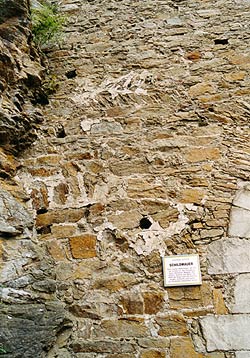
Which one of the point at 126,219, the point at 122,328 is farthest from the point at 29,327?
the point at 126,219

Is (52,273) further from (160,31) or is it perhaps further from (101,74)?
(160,31)

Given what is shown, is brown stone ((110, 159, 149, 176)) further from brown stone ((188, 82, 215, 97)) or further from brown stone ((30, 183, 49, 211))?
brown stone ((188, 82, 215, 97))

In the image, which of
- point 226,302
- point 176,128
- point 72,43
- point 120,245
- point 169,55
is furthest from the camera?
point 72,43

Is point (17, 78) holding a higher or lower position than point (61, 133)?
higher

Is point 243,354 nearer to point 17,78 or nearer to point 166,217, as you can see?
point 166,217

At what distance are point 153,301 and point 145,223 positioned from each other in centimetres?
53

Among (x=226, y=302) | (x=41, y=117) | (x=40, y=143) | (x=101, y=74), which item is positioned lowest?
(x=226, y=302)

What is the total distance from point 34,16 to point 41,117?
1.15 meters

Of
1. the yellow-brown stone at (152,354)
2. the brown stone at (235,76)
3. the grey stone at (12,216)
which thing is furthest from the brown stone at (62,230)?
the brown stone at (235,76)

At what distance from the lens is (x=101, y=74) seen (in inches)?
157

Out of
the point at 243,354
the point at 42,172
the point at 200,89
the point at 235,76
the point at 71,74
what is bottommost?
the point at 243,354

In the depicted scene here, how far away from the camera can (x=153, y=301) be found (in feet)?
9.37

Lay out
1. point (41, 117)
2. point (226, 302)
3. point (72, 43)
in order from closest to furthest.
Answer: point (226, 302) < point (41, 117) < point (72, 43)

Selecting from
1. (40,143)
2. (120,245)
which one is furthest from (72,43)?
(120,245)
